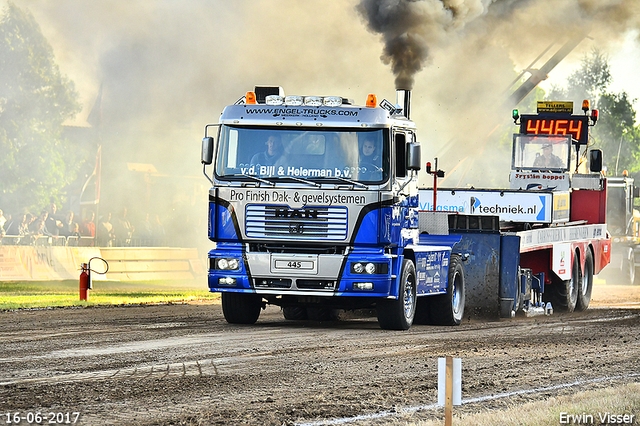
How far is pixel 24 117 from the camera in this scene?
38938 millimetres

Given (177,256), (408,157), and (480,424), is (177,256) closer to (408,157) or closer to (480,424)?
(408,157)

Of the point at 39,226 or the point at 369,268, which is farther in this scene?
the point at 39,226

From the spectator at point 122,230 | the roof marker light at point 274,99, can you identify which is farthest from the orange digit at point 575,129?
the spectator at point 122,230

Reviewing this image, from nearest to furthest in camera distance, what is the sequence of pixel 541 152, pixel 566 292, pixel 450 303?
pixel 450 303
pixel 566 292
pixel 541 152

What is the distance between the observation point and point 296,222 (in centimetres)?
1342

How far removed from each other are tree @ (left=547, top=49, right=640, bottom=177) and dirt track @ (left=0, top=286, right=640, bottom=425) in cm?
6921

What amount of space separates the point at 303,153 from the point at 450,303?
3.79 m

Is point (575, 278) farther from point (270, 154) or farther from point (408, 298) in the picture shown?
point (270, 154)

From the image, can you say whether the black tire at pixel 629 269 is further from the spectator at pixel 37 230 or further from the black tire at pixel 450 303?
the black tire at pixel 450 303

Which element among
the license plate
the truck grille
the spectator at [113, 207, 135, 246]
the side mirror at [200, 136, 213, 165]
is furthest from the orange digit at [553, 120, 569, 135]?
the spectator at [113, 207, 135, 246]

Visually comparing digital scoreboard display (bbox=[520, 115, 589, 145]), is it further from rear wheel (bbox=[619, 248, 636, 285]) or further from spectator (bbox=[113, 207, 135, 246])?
spectator (bbox=[113, 207, 135, 246])

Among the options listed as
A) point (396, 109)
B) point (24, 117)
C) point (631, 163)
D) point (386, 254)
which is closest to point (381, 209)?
point (386, 254)

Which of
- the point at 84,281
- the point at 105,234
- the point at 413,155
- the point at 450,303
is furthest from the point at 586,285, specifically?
the point at 105,234

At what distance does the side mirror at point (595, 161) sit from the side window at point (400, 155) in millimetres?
8138
